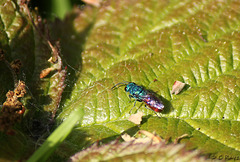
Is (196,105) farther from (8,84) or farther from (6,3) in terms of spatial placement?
(6,3)

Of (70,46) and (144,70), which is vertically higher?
(70,46)

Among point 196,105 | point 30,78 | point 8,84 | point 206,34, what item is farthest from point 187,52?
point 8,84

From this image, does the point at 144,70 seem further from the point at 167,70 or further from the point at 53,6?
the point at 53,6

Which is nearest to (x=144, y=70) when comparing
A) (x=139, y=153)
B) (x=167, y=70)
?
(x=167, y=70)

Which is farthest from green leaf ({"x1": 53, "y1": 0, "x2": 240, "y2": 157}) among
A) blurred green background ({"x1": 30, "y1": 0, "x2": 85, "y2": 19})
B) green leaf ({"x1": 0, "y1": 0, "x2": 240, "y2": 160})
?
blurred green background ({"x1": 30, "y1": 0, "x2": 85, "y2": 19})

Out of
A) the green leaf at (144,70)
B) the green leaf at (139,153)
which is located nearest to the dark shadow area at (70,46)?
the green leaf at (144,70)

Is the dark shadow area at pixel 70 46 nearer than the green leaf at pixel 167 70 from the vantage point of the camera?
No

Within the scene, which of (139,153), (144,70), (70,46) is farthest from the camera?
(70,46)

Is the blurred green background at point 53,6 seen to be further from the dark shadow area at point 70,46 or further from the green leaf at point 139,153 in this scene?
the green leaf at point 139,153

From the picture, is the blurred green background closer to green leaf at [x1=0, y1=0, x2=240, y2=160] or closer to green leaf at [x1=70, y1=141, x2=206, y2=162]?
green leaf at [x1=0, y1=0, x2=240, y2=160]

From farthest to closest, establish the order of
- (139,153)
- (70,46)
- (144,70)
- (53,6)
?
(53,6), (70,46), (144,70), (139,153)

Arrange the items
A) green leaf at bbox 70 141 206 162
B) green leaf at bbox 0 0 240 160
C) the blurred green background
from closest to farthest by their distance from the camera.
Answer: green leaf at bbox 70 141 206 162
green leaf at bbox 0 0 240 160
the blurred green background
